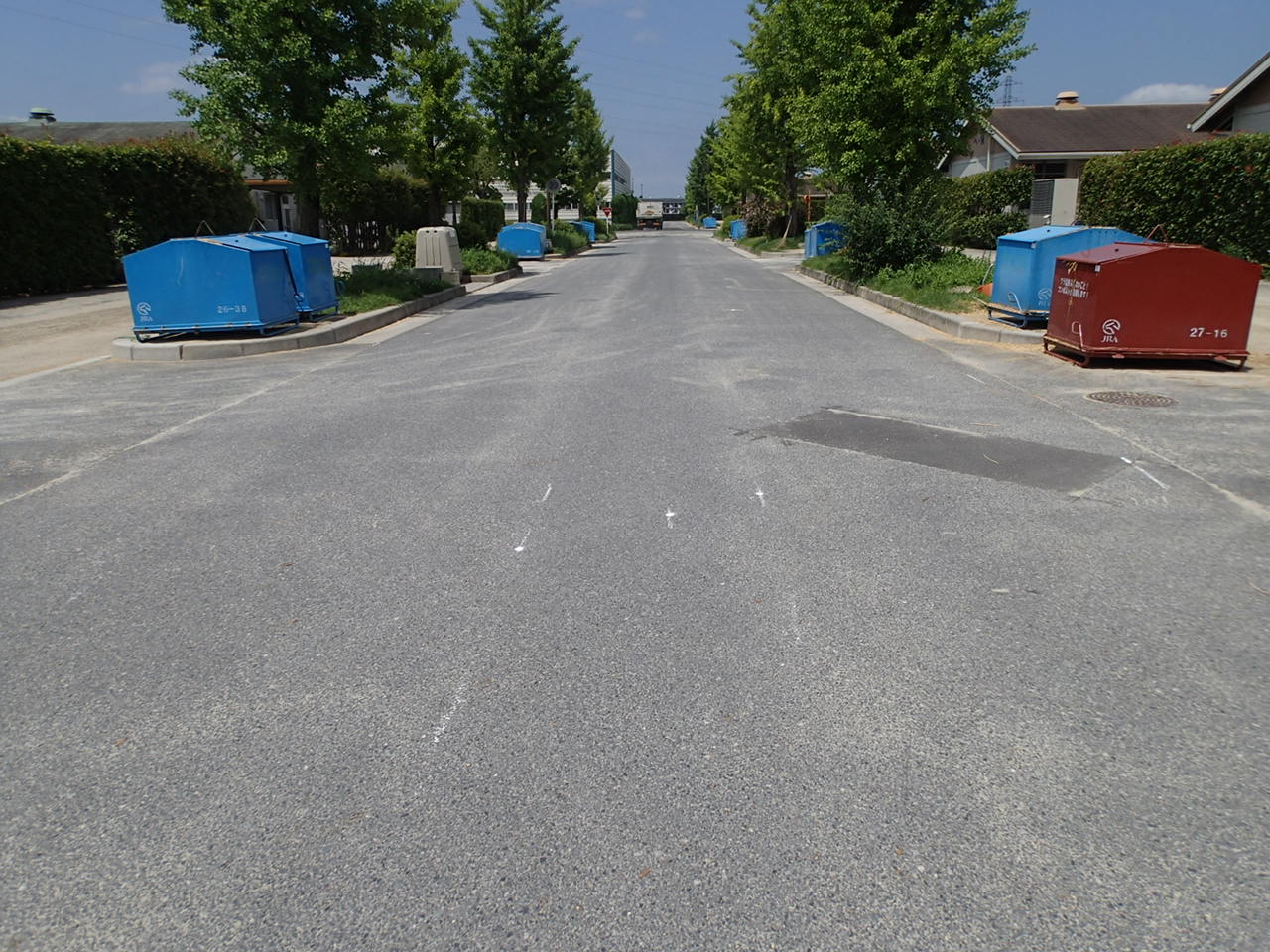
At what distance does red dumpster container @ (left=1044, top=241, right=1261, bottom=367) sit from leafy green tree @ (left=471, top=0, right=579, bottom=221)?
32073mm

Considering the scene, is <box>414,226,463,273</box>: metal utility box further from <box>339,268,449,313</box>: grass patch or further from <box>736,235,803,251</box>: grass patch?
<box>736,235,803,251</box>: grass patch

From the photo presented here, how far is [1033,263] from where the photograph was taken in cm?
1234

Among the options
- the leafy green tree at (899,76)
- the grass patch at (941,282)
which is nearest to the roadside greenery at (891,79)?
the leafy green tree at (899,76)

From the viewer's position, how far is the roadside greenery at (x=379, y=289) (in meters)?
16.4

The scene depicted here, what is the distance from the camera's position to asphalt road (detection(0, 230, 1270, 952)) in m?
2.55

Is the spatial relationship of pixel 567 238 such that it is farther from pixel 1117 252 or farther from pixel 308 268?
pixel 1117 252

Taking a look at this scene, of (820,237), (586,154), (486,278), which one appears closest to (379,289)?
(486,278)

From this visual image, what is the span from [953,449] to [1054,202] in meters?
31.0

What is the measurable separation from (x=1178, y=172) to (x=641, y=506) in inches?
797

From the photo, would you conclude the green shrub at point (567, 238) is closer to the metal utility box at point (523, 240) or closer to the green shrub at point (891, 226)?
the metal utility box at point (523, 240)

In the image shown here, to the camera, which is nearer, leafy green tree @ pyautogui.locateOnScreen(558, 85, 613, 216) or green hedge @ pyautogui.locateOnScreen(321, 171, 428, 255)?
green hedge @ pyautogui.locateOnScreen(321, 171, 428, 255)

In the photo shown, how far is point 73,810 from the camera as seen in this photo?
294 cm

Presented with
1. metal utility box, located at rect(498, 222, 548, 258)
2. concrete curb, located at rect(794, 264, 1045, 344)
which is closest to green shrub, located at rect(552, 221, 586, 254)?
metal utility box, located at rect(498, 222, 548, 258)

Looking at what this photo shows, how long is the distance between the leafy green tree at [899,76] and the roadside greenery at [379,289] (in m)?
9.74
